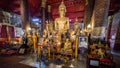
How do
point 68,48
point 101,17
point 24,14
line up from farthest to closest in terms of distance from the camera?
point 24,14 < point 68,48 < point 101,17

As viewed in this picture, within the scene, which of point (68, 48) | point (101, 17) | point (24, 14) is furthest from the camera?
point (24, 14)

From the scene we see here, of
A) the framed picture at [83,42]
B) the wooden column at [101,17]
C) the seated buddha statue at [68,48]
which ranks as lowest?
the seated buddha statue at [68,48]

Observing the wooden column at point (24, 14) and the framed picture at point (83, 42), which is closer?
the framed picture at point (83, 42)

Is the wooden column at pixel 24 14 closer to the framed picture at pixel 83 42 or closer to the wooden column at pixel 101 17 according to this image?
the framed picture at pixel 83 42

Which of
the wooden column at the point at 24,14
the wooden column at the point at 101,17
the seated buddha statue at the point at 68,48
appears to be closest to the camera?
the wooden column at the point at 101,17

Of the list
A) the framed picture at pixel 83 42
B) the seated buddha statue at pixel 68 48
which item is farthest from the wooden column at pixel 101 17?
the seated buddha statue at pixel 68 48

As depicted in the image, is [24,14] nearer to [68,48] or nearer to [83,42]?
[68,48]

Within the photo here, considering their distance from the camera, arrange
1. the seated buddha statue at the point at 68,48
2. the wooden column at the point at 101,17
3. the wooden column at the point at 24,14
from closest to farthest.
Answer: the wooden column at the point at 101,17, the seated buddha statue at the point at 68,48, the wooden column at the point at 24,14

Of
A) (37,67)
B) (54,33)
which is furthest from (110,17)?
(37,67)

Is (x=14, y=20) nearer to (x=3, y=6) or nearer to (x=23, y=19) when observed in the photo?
(x=3, y=6)

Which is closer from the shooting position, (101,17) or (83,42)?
(101,17)

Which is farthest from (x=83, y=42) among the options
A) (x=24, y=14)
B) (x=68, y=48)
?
(x=24, y=14)

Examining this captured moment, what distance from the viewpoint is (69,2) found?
9.16 m

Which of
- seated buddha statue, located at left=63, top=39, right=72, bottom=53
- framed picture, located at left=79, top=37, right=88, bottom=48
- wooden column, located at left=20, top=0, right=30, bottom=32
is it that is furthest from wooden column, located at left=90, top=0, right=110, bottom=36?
wooden column, located at left=20, top=0, right=30, bottom=32
